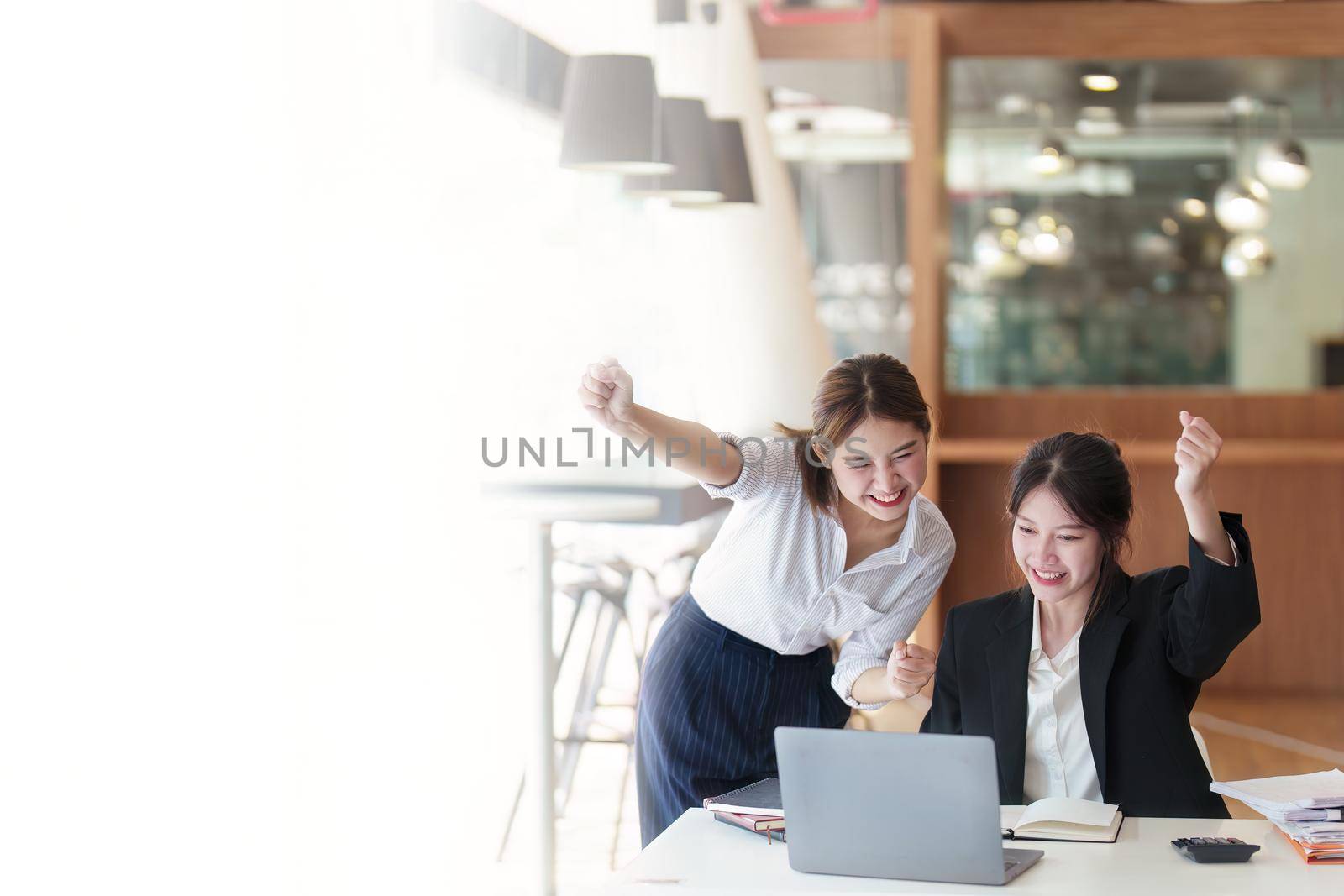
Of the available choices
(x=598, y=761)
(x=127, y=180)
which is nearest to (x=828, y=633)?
(x=127, y=180)

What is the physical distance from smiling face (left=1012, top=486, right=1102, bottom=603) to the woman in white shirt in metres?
0.20

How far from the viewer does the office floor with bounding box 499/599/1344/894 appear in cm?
346

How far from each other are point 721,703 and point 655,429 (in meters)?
0.51

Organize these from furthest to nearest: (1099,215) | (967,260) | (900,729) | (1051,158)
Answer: (1099,215) → (967,260) → (1051,158) → (900,729)

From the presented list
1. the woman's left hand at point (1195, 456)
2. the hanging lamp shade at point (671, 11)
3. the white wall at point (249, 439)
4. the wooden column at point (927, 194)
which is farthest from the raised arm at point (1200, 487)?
the wooden column at point (927, 194)

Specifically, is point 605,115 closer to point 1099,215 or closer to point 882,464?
point 882,464

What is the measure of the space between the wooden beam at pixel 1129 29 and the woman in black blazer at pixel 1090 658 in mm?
3573

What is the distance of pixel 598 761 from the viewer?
14.1 feet

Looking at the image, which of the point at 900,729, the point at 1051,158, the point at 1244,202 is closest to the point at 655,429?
the point at 900,729

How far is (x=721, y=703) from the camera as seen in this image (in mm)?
2283

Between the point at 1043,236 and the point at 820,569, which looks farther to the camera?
the point at 1043,236

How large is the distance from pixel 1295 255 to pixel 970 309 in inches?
72.1

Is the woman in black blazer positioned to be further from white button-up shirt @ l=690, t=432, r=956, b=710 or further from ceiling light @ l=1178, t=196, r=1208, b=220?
ceiling light @ l=1178, t=196, r=1208, b=220

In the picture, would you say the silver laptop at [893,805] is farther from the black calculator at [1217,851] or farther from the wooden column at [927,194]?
the wooden column at [927,194]
